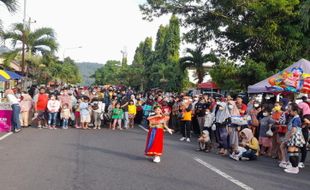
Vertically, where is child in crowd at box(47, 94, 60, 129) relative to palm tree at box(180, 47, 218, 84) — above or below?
below

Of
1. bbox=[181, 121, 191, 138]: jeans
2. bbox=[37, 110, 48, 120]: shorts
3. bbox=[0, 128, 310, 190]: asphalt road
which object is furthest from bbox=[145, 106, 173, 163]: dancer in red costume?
bbox=[37, 110, 48, 120]: shorts

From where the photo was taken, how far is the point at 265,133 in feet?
46.2

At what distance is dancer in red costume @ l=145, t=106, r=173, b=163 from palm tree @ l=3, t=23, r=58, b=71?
92.3 feet

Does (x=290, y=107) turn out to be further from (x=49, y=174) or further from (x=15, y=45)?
(x=15, y=45)

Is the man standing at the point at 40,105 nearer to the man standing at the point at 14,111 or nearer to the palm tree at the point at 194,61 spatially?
the man standing at the point at 14,111

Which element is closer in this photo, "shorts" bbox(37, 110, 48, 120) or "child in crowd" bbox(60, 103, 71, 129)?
"shorts" bbox(37, 110, 48, 120)

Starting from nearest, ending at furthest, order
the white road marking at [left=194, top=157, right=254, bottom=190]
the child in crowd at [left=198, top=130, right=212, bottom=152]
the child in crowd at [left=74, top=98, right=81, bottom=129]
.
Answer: the white road marking at [left=194, top=157, right=254, bottom=190], the child in crowd at [left=198, top=130, right=212, bottom=152], the child in crowd at [left=74, top=98, right=81, bottom=129]

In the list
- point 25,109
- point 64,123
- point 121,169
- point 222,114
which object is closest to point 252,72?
point 64,123

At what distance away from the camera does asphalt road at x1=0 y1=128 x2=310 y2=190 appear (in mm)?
8172

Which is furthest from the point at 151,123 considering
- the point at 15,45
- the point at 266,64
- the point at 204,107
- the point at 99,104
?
the point at 15,45

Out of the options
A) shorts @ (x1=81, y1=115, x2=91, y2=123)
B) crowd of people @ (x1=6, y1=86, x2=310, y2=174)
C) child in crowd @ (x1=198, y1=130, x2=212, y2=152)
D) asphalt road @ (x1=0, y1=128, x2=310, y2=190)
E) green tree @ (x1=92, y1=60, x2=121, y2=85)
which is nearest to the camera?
asphalt road @ (x1=0, y1=128, x2=310, y2=190)

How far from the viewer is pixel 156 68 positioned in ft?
200

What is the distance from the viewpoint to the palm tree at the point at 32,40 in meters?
37.3

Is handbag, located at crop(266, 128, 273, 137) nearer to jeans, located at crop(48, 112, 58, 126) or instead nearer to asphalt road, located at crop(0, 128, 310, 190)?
asphalt road, located at crop(0, 128, 310, 190)
